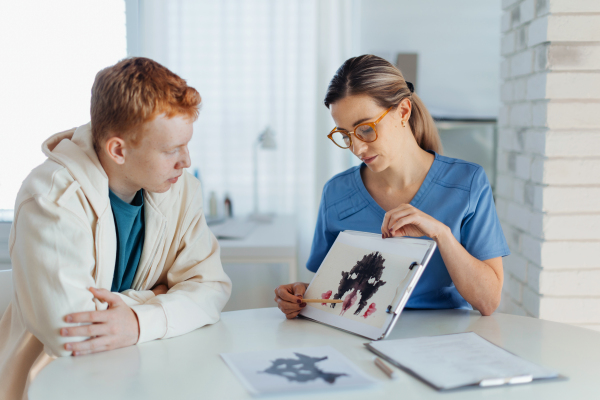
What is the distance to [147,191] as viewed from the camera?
1.25 m

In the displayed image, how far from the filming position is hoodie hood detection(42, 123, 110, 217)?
110 cm

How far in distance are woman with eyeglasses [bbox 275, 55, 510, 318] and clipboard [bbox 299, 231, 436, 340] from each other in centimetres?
5

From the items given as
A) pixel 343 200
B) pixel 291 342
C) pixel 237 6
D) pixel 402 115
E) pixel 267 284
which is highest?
pixel 237 6

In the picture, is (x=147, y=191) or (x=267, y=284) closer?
(x=147, y=191)

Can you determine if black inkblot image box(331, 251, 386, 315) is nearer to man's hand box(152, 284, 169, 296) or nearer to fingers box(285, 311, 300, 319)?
fingers box(285, 311, 300, 319)

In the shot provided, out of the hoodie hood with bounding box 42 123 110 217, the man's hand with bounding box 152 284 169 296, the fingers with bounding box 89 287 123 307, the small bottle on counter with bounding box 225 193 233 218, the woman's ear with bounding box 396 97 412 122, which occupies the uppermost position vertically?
the woman's ear with bounding box 396 97 412 122

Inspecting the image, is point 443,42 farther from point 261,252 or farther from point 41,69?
point 41,69

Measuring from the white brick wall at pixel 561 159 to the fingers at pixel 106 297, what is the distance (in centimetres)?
134

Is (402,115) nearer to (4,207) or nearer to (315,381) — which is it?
(315,381)

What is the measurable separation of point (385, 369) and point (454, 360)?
142mm

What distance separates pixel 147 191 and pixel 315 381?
657 mm

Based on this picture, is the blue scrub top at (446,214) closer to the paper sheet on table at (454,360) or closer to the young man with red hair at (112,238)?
the paper sheet on table at (454,360)

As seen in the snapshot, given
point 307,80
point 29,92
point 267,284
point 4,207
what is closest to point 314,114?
point 307,80

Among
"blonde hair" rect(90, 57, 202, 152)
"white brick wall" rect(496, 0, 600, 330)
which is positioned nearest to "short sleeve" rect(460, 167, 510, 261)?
"white brick wall" rect(496, 0, 600, 330)
